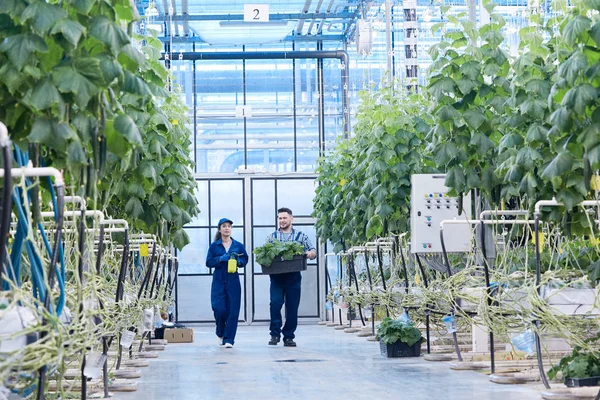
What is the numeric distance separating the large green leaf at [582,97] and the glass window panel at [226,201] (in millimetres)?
13772

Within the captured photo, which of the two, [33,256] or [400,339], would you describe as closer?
[33,256]

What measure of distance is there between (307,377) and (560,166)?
291cm

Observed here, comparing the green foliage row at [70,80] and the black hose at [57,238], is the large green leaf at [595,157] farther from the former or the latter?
the black hose at [57,238]

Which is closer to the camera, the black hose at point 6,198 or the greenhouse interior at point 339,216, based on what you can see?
the black hose at point 6,198

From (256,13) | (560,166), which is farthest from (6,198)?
(256,13)

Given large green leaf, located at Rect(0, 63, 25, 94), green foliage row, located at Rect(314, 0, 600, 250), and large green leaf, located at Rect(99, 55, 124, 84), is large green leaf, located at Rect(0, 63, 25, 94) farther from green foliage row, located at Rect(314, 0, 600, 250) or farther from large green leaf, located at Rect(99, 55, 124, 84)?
green foliage row, located at Rect(314, 0, 600, 250)

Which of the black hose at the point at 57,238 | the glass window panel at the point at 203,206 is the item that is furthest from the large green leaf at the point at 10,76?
the glass window panel at the point at 203,206

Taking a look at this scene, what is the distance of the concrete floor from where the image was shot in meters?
5.96

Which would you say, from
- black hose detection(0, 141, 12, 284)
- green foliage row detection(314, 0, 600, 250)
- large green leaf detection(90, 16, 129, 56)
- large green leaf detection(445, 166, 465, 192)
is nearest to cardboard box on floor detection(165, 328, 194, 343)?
green foliage row detection(314, 0, 600, 250)

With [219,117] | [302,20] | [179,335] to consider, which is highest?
[302,20]

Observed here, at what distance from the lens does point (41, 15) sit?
10.8 feet

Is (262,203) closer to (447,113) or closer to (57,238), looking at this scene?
(447,113)

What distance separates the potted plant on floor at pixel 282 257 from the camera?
1105 centimetres

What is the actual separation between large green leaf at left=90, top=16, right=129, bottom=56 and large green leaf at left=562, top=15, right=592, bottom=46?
227 centimetres
